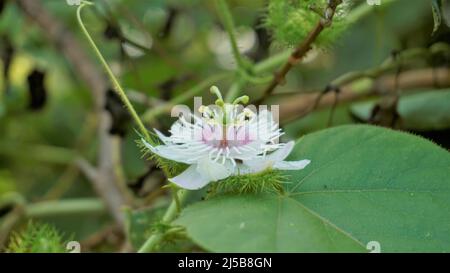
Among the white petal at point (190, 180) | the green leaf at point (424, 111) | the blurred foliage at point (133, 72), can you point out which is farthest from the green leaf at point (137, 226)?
the green leaf at point (424, 111)

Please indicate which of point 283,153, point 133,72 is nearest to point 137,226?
point 283,153

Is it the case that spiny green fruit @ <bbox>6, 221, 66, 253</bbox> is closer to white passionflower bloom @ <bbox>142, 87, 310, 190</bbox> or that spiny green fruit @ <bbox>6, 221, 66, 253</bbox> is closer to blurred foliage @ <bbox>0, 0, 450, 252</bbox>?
white passionflower bloom @ <bbox>142, 87, 310, 190</bbox>

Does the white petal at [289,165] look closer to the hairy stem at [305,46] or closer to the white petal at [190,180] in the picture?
the white petal at [190,180]

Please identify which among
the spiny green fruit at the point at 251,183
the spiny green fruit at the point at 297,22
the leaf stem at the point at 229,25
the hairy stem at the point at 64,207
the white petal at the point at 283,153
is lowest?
the spiny green fruit at the point at 251,183

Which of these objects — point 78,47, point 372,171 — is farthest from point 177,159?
point 78,47

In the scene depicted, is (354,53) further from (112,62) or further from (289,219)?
(289,219)

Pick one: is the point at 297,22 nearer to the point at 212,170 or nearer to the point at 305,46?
the point at 305,46
